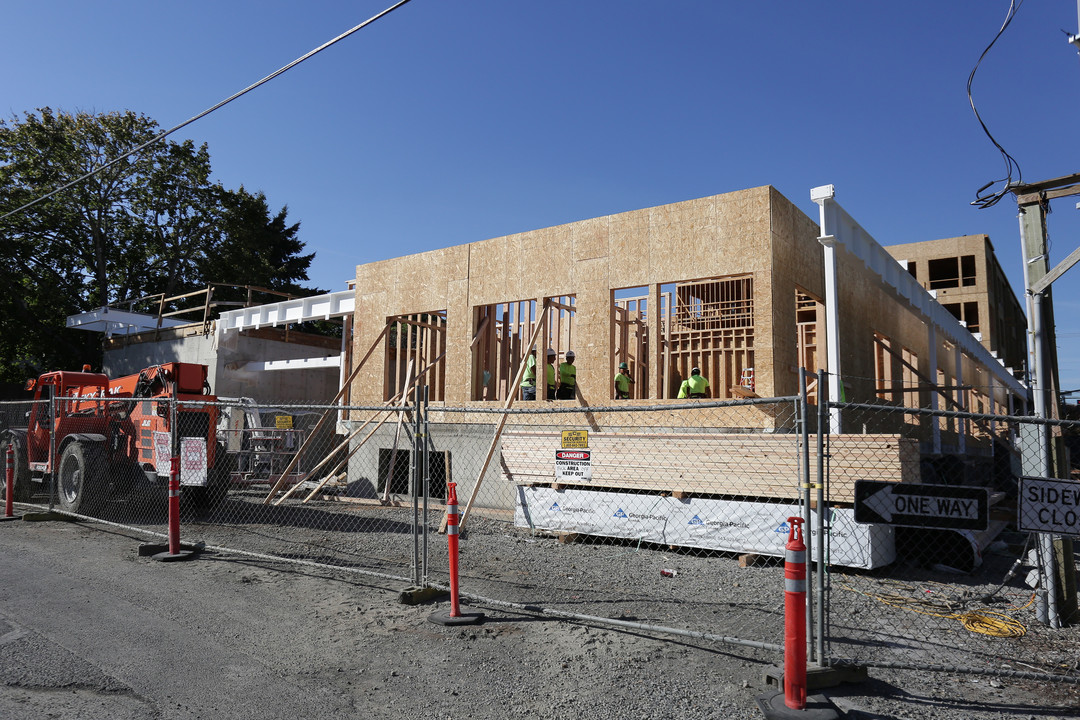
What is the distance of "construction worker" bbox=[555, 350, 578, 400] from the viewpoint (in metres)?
13.0

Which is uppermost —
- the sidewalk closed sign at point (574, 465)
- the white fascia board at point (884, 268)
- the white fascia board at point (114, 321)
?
the white fascia board at point (114, 321)

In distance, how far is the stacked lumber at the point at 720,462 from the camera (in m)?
8.10

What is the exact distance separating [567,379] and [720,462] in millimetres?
4422

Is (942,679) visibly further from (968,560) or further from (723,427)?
(723,427)

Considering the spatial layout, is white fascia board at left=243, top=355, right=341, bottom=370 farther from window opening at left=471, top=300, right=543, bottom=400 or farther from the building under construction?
window opening at left=471, top=300, right=543, bottom=400

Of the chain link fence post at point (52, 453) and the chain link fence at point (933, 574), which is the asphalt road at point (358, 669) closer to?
the chain link fence at point (933, 574)

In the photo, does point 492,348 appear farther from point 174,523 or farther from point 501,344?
point 174,523

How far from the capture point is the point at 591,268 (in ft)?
41.4

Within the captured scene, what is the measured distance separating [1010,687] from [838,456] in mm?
3837

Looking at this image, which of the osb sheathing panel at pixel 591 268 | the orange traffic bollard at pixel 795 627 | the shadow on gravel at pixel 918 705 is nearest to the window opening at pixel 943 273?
the osb sheathing panel at pixel 591 268

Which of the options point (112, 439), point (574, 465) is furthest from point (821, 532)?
point (112, 439)

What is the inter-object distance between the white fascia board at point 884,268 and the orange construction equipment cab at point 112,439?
34.4ft

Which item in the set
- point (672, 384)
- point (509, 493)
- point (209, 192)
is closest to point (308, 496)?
point (509, 493)

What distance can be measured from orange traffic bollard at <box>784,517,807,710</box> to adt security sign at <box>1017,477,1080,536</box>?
2.30m
